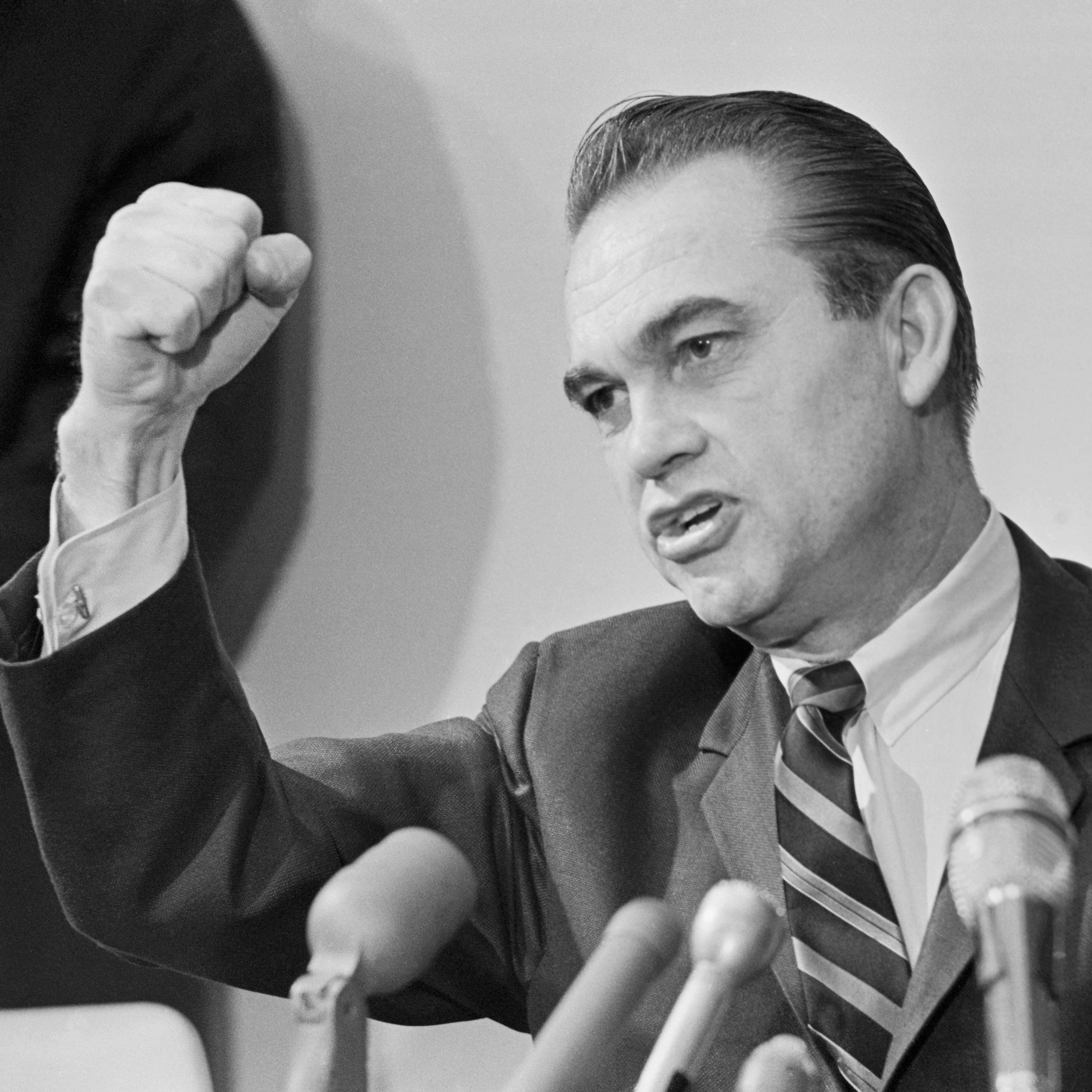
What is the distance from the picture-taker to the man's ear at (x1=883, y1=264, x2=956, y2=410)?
1133mm

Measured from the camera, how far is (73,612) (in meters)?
0.97

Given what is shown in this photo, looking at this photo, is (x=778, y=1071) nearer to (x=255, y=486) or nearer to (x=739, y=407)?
(x=739, y=407)

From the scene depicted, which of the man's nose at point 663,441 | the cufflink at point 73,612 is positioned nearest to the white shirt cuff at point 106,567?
the cufflink at point 73,612

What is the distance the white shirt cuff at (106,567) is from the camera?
97cm

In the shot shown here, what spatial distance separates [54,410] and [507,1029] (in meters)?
0.65

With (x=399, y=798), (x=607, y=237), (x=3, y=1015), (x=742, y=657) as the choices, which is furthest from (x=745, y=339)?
(x=3, y=1015)

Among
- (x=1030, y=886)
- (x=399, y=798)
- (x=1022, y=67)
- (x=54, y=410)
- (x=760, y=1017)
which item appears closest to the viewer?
(x=1030, y=886)

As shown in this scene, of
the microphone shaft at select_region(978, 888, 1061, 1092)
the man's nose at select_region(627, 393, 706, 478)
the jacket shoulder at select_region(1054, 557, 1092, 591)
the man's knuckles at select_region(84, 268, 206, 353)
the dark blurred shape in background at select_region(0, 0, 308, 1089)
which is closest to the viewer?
the microphone shaft at select_region(978, 888, 1061, 1092)

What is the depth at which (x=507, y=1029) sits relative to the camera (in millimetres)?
1367

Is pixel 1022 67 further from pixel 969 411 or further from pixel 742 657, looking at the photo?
pixel 742 657

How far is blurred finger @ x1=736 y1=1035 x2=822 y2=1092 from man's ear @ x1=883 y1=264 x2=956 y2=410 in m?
0.54

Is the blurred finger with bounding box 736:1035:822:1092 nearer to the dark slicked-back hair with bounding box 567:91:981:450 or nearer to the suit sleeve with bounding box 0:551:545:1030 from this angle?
the suit sleeve with bounding box 0:551:545:1030

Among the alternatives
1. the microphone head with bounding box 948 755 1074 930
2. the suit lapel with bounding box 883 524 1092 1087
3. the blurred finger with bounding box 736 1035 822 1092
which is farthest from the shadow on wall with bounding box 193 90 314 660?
the microphone head with bounding box 948 755 1074 930

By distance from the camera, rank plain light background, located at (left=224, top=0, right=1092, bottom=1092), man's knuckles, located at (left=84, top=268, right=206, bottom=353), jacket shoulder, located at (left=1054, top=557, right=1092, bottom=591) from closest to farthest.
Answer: man's knuckles, located at (left=84, top=268, right=206, bottom=353) < jacket shoulder, located at (left=1054, top=557, right=1092, bottom=591) < plain light background, located at (left=224, top=0, right=1092, bottom=1092)
